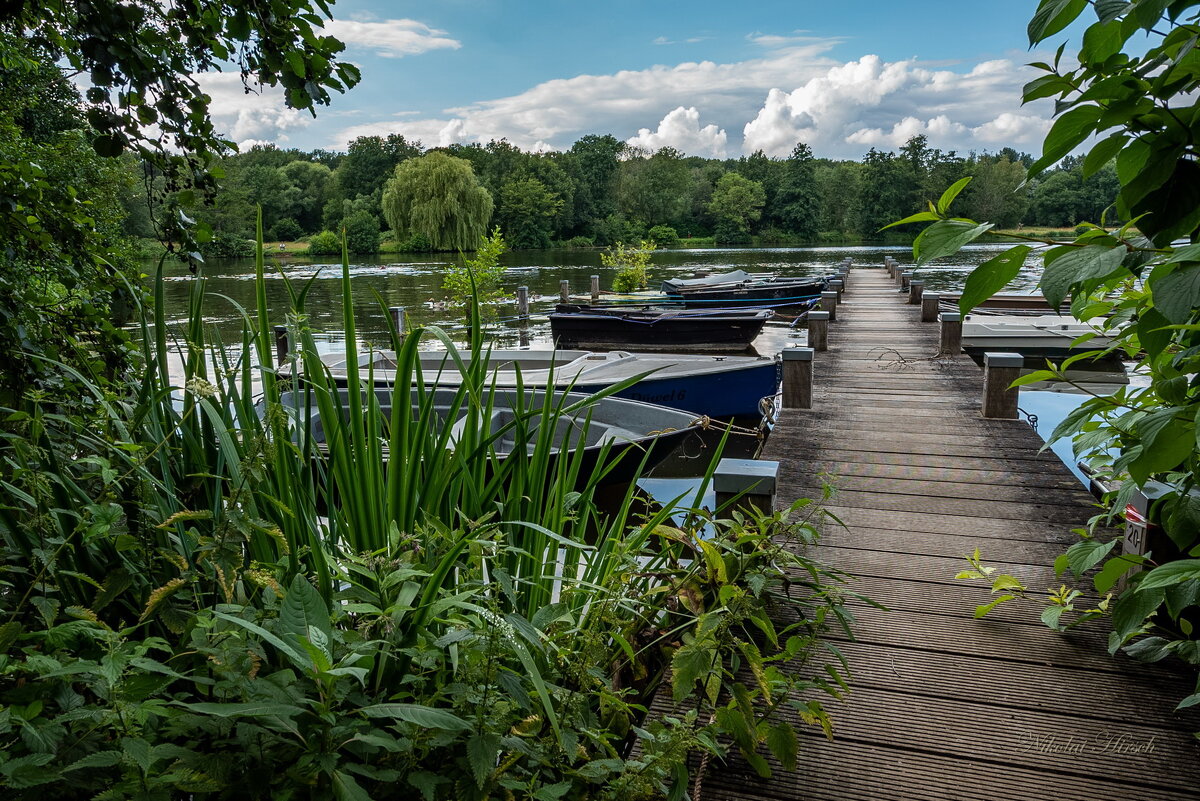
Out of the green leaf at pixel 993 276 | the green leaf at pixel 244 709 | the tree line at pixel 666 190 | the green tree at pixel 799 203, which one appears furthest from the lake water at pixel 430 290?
the green tree at pixel 799 203

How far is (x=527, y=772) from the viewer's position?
45.3 inches

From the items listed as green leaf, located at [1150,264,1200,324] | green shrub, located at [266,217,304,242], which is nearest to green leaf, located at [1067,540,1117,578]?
green leaf, located at [1150,264,1200,324]

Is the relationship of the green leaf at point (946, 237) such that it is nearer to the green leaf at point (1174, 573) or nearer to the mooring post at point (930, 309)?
the green leaf at point (1174, 573)

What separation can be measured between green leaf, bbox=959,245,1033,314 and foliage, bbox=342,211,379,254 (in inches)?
1575

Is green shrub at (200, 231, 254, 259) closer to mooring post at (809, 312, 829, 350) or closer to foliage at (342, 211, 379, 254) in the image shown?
mooring post at (809, 312, 829, 350)

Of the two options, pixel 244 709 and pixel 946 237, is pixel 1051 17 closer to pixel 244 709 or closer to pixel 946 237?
pixel 946 237

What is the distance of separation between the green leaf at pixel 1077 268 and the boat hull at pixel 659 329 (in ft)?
39.2

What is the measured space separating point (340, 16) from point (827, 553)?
2440 millimetres

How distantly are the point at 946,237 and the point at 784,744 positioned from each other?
116 centimetres

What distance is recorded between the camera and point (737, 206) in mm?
71312

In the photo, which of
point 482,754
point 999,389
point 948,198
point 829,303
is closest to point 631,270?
point 829,303

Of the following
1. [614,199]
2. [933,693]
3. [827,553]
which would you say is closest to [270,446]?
[933,693]

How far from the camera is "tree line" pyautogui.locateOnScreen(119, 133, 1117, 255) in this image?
5562cm

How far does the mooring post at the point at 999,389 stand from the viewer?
4766 millimetres
